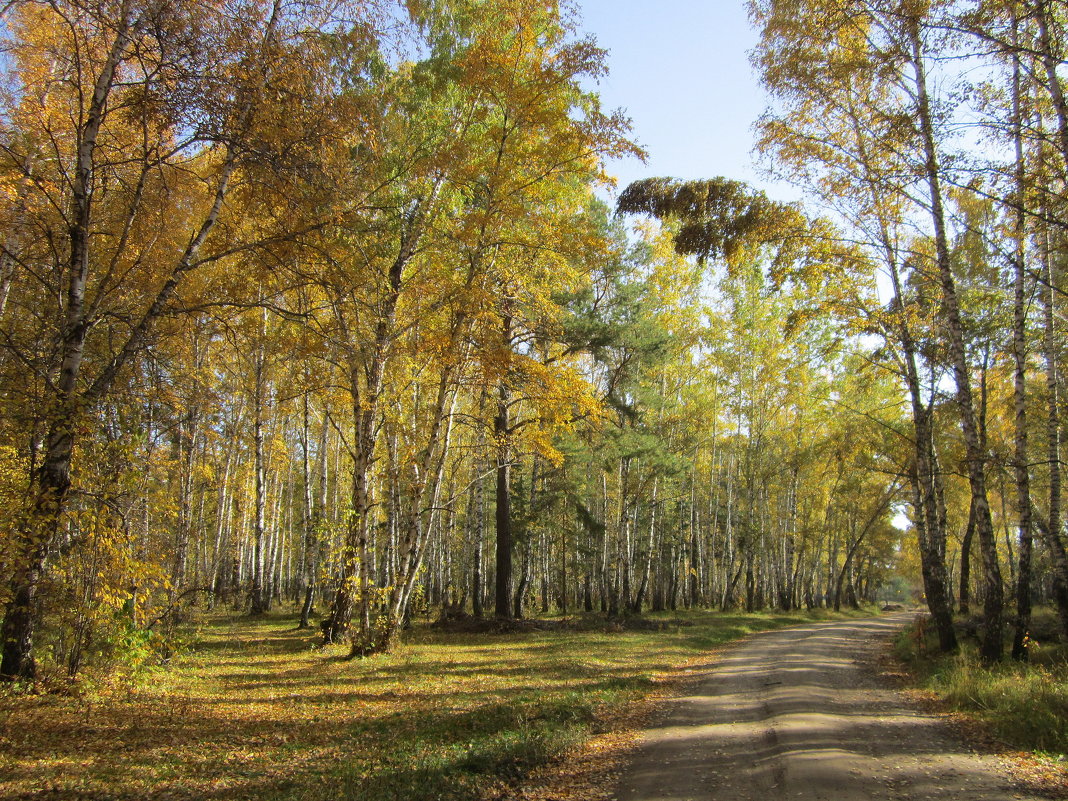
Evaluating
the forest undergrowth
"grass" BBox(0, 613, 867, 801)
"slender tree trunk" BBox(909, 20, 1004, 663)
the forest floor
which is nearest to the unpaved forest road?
the forest floor

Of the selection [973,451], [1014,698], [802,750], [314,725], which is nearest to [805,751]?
[802,750]

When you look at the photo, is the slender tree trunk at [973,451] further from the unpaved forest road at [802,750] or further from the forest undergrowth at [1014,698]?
the unpaved forest road at [802,750]

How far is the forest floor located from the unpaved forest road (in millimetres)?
12

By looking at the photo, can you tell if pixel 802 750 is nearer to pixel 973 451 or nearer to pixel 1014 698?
pixel 1014 698

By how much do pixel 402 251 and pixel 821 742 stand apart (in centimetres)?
1055

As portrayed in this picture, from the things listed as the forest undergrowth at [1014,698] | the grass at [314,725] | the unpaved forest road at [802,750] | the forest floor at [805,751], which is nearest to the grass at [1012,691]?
the forest undergrowth at [1014,698]

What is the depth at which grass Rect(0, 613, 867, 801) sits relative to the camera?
505 cm

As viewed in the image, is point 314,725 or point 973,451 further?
point 973,451

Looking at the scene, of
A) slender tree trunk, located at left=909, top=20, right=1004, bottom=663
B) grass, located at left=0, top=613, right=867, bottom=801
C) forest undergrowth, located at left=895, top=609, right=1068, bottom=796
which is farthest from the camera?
slender tree trunk, located at left=909, top=20, right=1004, bottom=663

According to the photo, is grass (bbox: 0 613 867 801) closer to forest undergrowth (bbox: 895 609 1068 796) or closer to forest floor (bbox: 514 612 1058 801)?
forest floor (bbox: 514 612 1058 801)

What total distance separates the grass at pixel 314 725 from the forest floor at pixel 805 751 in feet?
3.09

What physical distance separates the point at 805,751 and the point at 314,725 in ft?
18.3

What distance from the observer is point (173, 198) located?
29.8 ft

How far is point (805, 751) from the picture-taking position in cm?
599
